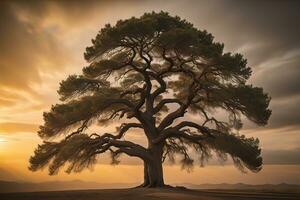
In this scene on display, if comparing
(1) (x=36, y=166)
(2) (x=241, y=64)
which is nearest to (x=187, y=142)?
(2) (x=241, y=64)

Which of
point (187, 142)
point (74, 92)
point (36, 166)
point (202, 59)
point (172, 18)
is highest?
point (172, 18)

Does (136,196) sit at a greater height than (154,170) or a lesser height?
lesser

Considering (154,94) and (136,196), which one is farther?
(154,94)

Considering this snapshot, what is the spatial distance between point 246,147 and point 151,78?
797 cm

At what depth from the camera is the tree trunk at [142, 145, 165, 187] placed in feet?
80.4

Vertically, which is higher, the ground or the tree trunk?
the tree trunk

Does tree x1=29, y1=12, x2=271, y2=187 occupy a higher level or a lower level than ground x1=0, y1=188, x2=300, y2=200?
higher

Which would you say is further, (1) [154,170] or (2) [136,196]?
(1) [154,170]

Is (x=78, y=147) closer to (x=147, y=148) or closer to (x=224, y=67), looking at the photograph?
(x=147, y=148)

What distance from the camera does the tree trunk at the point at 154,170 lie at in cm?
2452

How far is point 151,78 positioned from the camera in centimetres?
2688

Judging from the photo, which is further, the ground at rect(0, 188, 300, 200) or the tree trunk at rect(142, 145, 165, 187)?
the tree trunk at rect(142, 145, 165, 187)

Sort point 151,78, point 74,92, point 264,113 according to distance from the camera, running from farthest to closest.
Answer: point 151,78
point 74,92
point 264,113

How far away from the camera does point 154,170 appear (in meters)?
24.7
